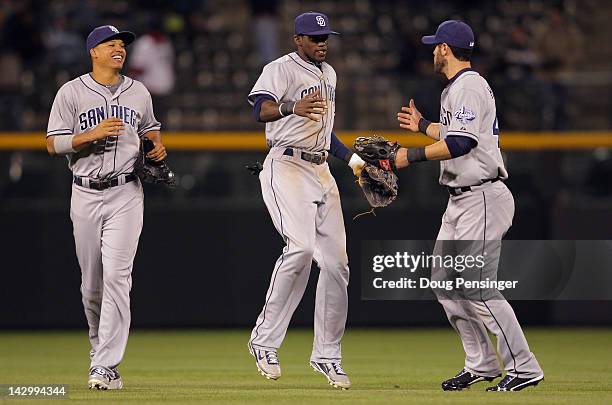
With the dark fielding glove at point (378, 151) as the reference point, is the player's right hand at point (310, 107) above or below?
above

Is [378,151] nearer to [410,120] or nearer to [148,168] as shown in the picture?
[410,120]

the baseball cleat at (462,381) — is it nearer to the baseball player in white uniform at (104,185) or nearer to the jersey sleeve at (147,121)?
the baseball player in white uniform at (104,185)

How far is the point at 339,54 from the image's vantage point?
52.1 feet

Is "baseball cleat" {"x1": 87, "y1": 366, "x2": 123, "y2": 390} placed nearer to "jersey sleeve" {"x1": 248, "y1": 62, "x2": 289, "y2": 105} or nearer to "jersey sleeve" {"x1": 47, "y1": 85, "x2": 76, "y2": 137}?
"jersey sleeve" {"x1": 47, "y1": 85, "x2": 76, "y2": 137}

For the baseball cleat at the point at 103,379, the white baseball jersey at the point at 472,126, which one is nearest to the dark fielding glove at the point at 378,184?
the white baseball jersey at the point at 472,126

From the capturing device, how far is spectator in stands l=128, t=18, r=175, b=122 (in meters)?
13.4

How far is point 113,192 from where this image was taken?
25.5 feet

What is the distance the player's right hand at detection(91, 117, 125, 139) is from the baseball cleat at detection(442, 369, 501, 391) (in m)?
2.39

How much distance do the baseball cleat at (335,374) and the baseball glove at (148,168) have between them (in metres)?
1.45

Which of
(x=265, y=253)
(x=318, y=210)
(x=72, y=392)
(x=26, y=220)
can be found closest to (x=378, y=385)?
(x=318, y=210)

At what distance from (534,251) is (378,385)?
15.7 ft

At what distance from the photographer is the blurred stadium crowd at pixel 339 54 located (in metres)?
12.7

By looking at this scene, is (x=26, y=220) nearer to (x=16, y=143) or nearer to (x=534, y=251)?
(x=16, y=143)

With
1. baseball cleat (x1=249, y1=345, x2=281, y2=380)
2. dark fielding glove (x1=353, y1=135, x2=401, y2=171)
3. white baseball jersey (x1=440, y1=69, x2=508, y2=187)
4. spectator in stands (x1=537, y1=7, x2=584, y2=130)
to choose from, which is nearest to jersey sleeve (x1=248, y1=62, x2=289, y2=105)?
dark fielding glove (x1=353, y1=135, x2=401, y2=171)
